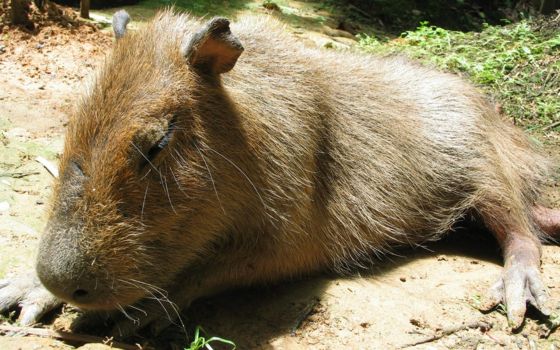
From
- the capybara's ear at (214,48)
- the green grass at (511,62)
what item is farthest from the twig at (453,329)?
the green grass at (511,62)

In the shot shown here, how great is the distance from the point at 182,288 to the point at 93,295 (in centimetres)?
64

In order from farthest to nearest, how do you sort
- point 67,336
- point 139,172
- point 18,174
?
1. point 18,174
2. point 67,336
3. point 139,172

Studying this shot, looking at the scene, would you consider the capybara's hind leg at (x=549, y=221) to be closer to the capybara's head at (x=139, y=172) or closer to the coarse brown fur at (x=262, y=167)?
the coarse brown fur at (x=262, y=167)

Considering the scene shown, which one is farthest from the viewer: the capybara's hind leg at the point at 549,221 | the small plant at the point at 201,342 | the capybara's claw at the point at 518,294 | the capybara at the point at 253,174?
the capybara's hind leg at the point at 549,221

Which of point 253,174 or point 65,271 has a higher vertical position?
point 253,174

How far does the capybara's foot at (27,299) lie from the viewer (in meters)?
3.10

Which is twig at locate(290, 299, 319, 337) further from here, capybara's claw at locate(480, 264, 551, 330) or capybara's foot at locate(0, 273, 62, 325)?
capybara's foot at locate(0, 273, 62, 325)

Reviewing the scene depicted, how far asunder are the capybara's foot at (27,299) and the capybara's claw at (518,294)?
90.1 inches

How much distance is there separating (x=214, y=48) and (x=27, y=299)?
59.6 inches

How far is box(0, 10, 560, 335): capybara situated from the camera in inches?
110

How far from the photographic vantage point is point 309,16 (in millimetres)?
11227

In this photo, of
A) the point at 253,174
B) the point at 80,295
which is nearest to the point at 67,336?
the point at 80,295

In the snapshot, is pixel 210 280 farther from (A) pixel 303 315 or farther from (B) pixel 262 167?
(B) pixel 262 167

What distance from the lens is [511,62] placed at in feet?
21.0
